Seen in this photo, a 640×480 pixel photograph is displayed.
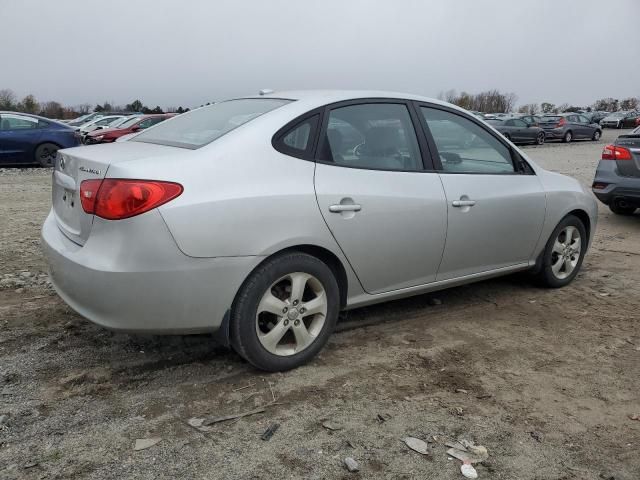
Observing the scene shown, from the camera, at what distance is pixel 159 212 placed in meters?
2.82

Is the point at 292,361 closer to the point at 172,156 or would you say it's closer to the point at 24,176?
the point at 172,156

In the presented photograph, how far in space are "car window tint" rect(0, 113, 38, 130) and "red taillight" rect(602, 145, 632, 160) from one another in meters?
12.3

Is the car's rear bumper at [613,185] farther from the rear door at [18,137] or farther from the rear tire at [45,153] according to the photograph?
the rear door at [18,137]

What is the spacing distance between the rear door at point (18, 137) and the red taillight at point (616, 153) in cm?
1212

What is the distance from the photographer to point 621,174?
767cm

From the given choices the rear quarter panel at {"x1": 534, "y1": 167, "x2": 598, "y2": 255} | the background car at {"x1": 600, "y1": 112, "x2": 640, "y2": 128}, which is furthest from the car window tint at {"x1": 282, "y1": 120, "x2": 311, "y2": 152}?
the background car at {"x1": 600, "y1": 112, "x2": 640, "y2": 128}

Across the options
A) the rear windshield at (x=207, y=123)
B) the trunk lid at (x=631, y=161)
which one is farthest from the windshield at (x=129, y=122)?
the rear windshield at (x=207, y=123)

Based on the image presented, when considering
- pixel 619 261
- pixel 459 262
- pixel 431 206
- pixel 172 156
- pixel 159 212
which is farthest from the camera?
A: pixel 619 261

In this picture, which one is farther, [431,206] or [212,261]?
[431,206]

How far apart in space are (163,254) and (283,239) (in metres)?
0.64

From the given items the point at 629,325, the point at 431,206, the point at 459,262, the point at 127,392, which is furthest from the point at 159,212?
the point at 629,325

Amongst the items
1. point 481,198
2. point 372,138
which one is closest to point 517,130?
point 481,198

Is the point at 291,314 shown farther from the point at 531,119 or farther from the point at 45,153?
the point at 531,119

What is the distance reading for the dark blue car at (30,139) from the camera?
1370cm
